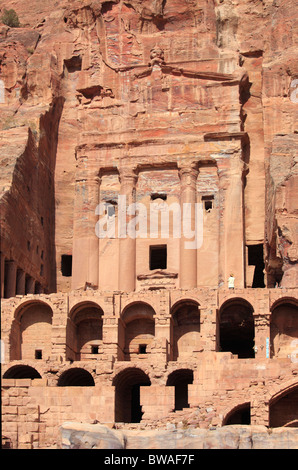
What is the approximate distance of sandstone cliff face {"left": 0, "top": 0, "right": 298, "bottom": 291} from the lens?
75.3m

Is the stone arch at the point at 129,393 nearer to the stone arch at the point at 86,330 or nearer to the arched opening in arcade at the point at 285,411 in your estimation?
the stone arch at the point at 86,330

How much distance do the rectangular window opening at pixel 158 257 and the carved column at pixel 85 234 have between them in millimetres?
3610

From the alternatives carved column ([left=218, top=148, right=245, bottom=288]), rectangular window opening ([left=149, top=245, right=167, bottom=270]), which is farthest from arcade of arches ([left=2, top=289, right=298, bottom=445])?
rectangular window opening ([left=149, top=245, right=167, bottom=270])

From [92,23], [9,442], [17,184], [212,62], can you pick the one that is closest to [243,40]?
[212,62]

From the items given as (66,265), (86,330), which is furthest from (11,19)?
(86,330)

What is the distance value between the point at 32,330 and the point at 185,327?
346 inches

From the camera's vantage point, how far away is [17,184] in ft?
234

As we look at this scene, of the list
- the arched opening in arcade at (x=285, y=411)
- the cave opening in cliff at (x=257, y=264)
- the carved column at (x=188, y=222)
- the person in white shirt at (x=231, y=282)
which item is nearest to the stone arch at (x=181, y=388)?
the arched opening in arcade at (x=285, y=411)

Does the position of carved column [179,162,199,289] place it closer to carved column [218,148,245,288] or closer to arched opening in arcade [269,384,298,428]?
carved column [218,148,245,288]

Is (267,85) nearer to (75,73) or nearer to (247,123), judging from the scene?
(247,123)

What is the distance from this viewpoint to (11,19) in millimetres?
85250

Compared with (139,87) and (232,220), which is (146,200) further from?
(139,87)

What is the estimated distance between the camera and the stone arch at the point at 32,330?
220ft
